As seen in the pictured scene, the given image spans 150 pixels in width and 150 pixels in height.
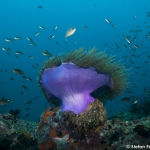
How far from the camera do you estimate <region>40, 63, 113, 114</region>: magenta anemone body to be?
11.8ft

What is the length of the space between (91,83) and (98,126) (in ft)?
2.84

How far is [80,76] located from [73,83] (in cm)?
20

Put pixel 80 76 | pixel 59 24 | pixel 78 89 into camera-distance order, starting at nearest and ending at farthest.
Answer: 1. pixel 80 76
2. pixel 78 89
3. pixel 59 24

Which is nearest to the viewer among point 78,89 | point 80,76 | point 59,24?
point 80,76

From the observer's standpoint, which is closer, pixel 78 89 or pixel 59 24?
pixel 78 89

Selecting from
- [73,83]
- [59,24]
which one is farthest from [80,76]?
[59,24]

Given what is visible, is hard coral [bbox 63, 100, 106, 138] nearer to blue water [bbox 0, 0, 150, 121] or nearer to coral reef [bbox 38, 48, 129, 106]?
coral reef [bbox 38, 48, 129, 106]

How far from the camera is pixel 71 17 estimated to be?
4193 inches

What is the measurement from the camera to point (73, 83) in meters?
3.70

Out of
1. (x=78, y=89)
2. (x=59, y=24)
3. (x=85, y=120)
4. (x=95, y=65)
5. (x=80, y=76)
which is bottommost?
(x=85, y=120)

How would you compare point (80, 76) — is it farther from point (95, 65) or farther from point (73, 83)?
point (95, 65)

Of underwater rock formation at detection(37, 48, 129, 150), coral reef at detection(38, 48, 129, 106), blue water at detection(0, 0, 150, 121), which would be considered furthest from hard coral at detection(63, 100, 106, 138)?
blue water at detection(0, 0, 150, 121)

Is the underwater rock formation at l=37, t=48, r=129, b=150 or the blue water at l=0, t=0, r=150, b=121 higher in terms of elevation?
the blue water at l=0, t=0, r=150, b=121

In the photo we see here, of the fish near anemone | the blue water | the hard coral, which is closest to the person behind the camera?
the fish near anemone
